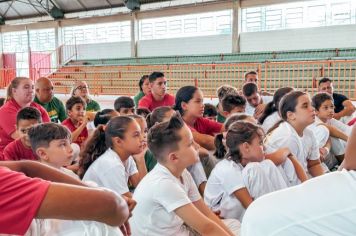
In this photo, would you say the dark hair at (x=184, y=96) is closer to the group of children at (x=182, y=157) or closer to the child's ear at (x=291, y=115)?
the group of children at (x=182, y=157)

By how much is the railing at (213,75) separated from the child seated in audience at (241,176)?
7251 mm

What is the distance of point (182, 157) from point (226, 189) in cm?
57

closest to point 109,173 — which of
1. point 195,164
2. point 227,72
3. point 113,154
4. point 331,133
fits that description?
point 113,154

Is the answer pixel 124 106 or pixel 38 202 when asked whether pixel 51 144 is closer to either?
pixel 124 106

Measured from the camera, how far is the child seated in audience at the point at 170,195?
205cm

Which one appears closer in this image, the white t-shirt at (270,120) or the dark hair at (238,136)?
the dark hair at (238,136)

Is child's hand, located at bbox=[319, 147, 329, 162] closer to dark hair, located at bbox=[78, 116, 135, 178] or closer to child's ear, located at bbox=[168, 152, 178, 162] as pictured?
dark hair, located at bbox=[78, 116, 135, 178]

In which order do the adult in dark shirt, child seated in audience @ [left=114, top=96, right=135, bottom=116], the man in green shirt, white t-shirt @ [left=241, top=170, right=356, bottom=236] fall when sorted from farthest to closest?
1. the adult in dark shirt
2. the man in green shirt
3. child seated in audience @ [left=114, top=96, right=135, bottom=116]
4. white t-shirt @ [left=241, top=170, right=356, bottom=236]

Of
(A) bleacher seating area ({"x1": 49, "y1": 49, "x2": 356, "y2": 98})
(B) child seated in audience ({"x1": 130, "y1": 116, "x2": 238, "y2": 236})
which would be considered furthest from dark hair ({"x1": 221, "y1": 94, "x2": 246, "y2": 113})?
(A) bleacher seating area ({"x1": 49, "y1": 49, "x2": 356, "y2": 98})

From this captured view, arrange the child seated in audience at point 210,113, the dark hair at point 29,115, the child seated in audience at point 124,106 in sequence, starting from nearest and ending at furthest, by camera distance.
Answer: the dark hair at point 29,115 → the child seated in audience at point 124,106 → the child seated in audience at point 210,113

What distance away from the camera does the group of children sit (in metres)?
2.15

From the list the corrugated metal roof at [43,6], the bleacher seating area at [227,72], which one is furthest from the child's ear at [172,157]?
the corrugated metal roof at [43,6]

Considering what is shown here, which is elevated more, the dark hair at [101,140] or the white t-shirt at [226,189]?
the dark hair at [101,140]

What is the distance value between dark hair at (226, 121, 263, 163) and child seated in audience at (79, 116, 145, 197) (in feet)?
2.16
